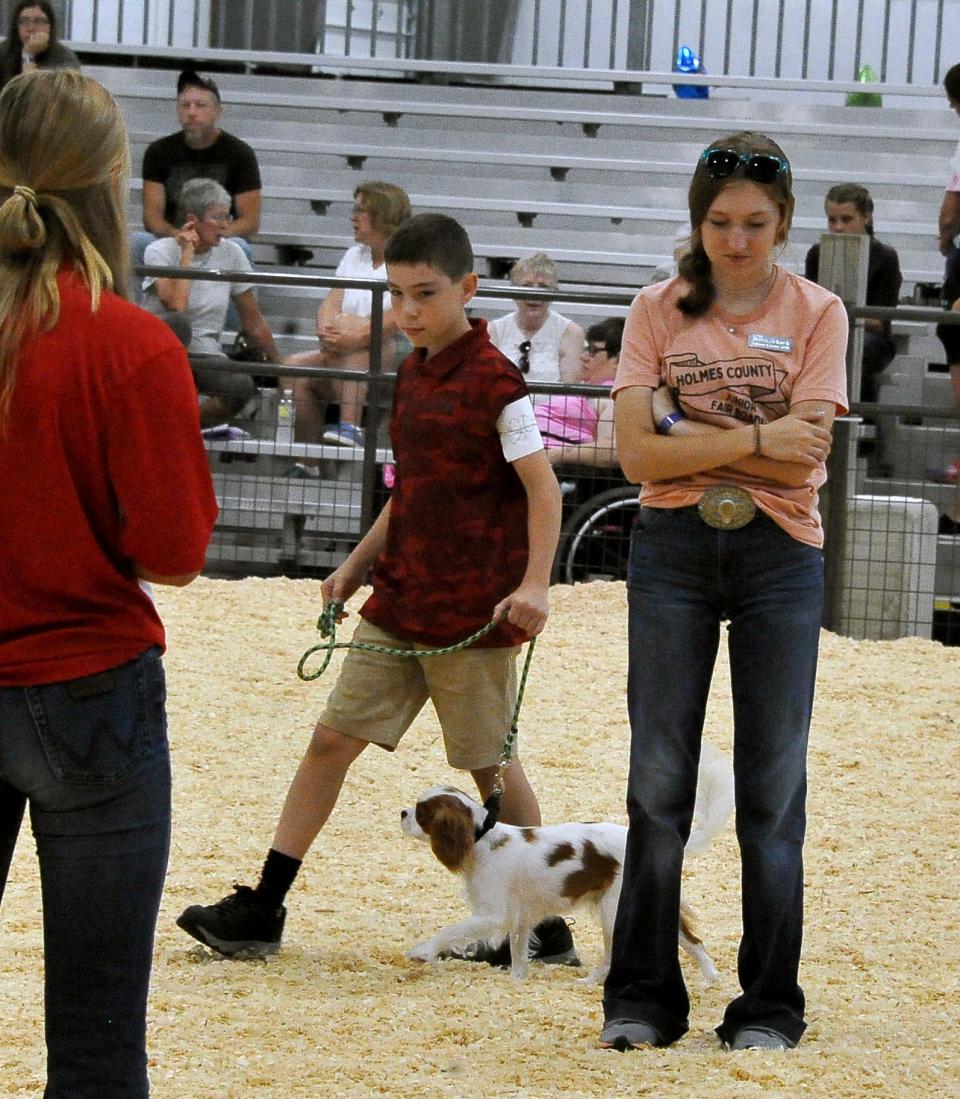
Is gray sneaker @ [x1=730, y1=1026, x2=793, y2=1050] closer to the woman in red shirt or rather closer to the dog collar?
the dog collar

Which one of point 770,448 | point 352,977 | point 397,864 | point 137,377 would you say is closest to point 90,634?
point 137,377

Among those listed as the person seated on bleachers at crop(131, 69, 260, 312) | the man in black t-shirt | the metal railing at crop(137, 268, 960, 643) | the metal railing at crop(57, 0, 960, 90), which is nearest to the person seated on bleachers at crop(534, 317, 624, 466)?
the metal railing at crop(137, 268, 960, 643)

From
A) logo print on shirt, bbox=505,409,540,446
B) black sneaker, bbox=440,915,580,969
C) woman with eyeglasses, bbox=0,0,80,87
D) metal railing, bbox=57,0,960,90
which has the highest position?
metal railing, bbox=57,0,960,90

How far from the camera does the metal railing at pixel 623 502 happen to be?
26.8 feet

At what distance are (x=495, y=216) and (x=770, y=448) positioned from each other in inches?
393

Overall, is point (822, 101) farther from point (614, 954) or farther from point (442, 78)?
point (614, 954)

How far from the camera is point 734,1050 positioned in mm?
3471

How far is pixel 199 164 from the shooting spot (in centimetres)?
1130

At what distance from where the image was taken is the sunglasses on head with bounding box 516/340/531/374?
29.1 feet

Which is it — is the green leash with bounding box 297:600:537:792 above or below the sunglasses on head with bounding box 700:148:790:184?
below

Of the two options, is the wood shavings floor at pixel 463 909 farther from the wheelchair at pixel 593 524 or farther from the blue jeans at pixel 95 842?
the blue jeans at pixel 95 842

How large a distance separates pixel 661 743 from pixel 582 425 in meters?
5.03


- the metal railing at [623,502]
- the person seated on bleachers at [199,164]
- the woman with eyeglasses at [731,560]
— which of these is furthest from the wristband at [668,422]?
the person seated on bleachers at [199,164]

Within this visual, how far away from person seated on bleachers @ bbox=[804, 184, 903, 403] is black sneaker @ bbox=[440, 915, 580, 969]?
15.3 ft
